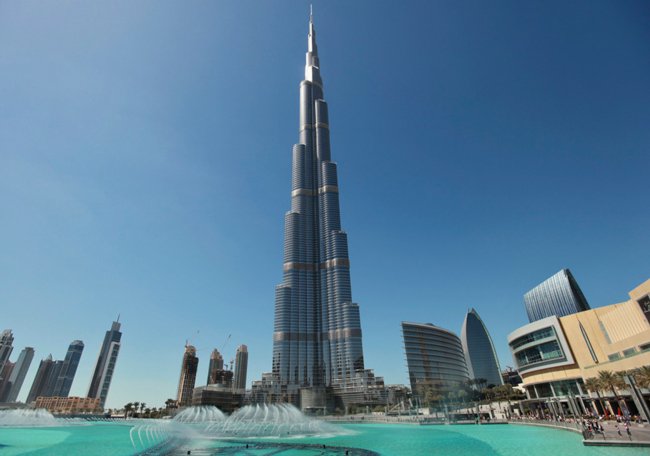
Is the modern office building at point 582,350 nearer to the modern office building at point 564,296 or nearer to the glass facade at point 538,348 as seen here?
the glass facade at point 538,348

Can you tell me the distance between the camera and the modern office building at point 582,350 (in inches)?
2291

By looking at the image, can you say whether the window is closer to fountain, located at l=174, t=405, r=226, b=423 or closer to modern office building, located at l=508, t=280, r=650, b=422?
modern office building, located at l=508, t=280, r=650, b=422

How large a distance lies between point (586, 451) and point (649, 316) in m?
36.7

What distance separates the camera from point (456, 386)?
7520 inches

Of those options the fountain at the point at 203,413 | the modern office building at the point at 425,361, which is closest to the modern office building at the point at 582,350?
the modern office building at the point at 425,361

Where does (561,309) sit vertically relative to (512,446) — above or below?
above

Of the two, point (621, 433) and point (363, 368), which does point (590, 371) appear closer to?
point (621, 433)

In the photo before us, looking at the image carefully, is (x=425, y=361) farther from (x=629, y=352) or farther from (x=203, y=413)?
(x=629, y=352)

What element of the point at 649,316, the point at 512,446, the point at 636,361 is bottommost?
the point at 512,446

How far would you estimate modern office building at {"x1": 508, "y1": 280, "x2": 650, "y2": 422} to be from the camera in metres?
58.2

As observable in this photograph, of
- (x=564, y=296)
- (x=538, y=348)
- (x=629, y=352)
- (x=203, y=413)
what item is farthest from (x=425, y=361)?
(x=629, y=352)

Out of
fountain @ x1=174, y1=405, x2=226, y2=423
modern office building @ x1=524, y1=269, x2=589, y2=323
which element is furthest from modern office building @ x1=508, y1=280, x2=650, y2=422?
Result: fountain @ x1=174, y1=405, x2=226, y2=423

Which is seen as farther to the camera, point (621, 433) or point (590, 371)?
point (590, 371)

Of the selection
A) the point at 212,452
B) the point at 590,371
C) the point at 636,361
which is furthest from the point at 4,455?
the point at 590,371
